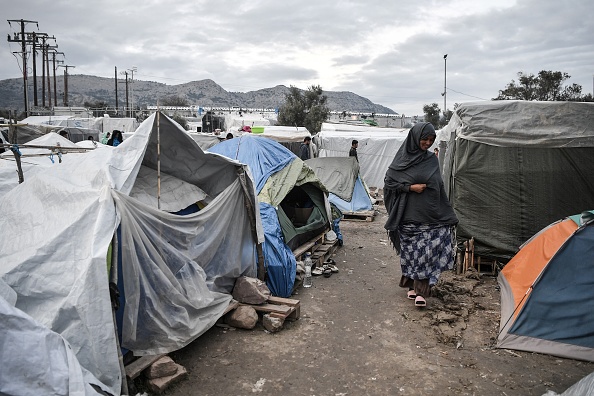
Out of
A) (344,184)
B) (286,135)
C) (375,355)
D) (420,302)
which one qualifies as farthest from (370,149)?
(375,355)

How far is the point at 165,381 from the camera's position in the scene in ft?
10.9

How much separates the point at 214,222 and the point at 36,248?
1775 millimetres

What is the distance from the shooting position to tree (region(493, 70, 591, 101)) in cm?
2497

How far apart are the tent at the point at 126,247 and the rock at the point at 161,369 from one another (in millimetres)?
153

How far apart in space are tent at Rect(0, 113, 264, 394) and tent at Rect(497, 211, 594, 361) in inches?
113

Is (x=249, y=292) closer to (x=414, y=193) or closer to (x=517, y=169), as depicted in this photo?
(x=414, y=193)

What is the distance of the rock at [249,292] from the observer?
15.5 feet

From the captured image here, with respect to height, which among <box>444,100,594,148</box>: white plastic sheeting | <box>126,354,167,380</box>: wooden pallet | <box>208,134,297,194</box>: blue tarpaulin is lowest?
<box>126,354,167,380</box>: wooden pallet

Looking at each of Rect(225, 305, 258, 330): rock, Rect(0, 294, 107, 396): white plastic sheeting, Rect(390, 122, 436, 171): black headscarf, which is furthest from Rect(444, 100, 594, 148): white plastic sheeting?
Rect(0, 294, 107, 396): white plastic sheeting

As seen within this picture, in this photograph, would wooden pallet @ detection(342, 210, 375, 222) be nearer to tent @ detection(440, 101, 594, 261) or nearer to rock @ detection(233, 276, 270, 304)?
tent @ detection(440, 101, 594, 261)

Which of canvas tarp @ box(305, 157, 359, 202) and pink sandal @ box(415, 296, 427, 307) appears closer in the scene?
pink sandal @ box(415, 296, 427, 307)

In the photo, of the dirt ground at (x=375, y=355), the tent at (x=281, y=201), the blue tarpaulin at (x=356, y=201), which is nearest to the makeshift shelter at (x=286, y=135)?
the blue tarpaulin at (x=356, y=201)

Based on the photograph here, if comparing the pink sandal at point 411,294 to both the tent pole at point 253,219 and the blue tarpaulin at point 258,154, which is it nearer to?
the tent pole at point 253,219

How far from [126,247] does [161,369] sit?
38.1 inches
